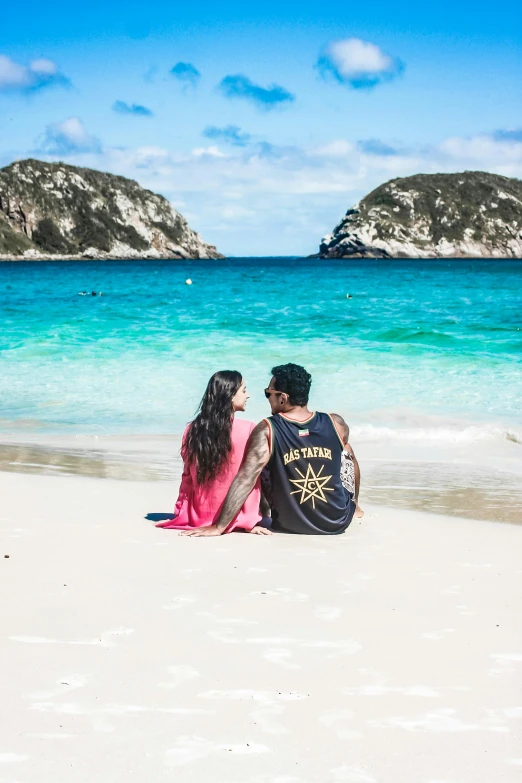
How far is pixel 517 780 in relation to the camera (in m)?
2.84

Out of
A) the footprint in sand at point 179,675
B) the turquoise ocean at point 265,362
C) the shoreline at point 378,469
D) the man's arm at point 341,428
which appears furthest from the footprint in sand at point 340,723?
the turquoise ocean at point 265,362

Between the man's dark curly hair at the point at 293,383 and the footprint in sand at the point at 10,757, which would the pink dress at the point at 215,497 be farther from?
the footprint in sand at the point at 10,757

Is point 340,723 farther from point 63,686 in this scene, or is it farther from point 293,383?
point 293,383

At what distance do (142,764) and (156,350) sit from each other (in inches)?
734

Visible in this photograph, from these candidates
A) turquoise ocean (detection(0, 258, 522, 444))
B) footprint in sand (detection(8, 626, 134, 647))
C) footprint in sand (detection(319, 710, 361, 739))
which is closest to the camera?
footprint in sand (detection(319, 710, 361, 739))

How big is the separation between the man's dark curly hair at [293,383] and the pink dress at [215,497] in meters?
0.42

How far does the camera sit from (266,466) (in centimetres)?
605

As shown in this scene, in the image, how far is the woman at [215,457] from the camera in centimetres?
605

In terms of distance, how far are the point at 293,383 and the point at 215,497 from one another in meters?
0.99

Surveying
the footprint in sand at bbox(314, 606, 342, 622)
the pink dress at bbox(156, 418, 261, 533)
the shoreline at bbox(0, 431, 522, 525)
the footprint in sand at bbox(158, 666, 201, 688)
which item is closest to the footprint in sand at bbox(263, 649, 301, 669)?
the footprint in sand at bbox(158, 666, 201, 688)

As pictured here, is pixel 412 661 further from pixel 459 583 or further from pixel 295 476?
pixel 295 476

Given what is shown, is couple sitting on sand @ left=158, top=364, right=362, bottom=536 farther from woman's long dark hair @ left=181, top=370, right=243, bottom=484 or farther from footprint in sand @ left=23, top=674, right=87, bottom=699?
footprint in sand @ left=23, top=674, right=87, bottom=699

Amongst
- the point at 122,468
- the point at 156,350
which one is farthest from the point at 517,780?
the point at 156,350

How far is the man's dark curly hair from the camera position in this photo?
5957 millimetres
